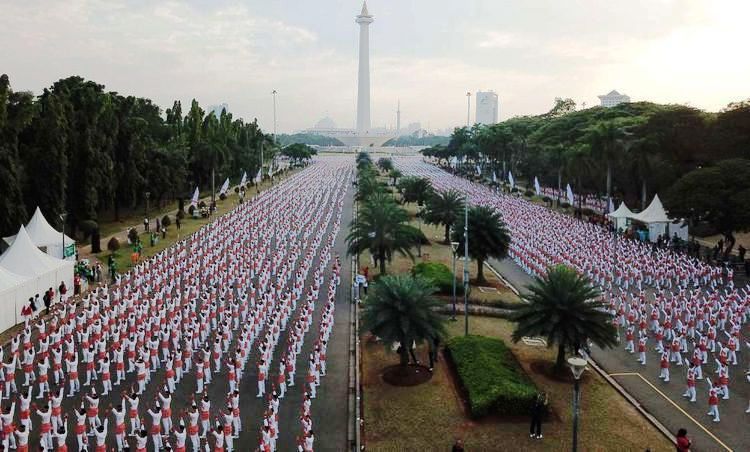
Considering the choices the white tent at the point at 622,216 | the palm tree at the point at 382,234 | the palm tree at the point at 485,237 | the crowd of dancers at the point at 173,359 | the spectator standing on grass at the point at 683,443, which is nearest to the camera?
the spectator standing on grass at the point at 683,443

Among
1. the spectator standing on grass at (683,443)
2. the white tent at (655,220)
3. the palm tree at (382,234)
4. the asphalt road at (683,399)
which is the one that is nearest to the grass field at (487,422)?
the asphalt road at (683,399)

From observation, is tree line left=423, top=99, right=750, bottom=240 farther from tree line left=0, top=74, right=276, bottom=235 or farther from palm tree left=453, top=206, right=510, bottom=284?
tree line left=0, top=74, right=276, bottom=235

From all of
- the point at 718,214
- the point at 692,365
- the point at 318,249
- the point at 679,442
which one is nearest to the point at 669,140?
the point at 718,214

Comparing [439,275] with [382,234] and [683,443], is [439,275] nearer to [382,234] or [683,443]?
[382,234]

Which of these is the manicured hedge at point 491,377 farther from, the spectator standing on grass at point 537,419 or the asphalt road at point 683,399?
the asphalt road at point 683,399

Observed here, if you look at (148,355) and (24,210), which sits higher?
(24,210)

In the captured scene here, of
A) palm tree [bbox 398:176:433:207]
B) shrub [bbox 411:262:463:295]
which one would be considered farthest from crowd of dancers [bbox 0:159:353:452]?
palm tree [bbox 398:176:433:207]

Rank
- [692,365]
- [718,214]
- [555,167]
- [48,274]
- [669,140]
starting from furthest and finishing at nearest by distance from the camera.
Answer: [555,167]
[669,140]
[718,214]
[48,274]
[692,365]

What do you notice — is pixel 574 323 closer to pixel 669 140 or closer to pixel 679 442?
pixel 679 442
